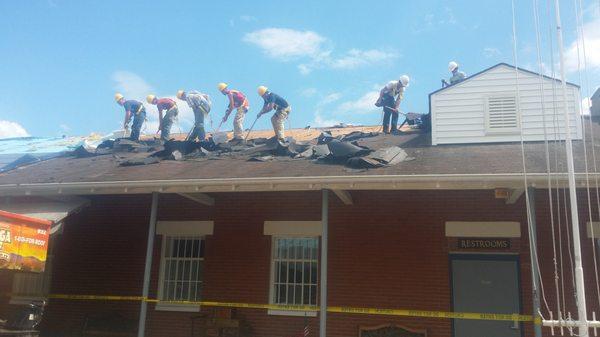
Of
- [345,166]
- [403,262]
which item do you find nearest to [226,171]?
[345,166]

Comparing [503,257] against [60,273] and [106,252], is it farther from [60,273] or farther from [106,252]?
[60,273]

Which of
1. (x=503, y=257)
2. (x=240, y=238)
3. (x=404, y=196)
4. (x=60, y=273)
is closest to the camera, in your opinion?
(x=503, y=257)

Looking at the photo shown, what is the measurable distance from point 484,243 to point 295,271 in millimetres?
3519

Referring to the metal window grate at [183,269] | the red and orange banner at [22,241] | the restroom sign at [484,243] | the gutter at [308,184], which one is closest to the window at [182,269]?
the metal window grate at [183,269]

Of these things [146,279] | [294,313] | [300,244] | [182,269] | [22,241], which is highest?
[300,244]

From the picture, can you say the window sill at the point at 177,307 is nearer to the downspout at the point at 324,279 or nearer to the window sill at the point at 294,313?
the window sill at the point at 294,313

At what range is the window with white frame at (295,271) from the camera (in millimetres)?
10516

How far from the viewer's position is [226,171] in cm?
922

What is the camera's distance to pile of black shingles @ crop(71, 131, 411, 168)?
9141 millimetres

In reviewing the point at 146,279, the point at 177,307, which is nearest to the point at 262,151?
the point at 177,307

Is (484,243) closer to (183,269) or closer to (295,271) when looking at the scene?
(295,271)

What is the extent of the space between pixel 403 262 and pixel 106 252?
614 centimetres

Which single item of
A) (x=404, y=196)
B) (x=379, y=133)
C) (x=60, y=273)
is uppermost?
(x=379, y=133)

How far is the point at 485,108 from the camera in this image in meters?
11.6
